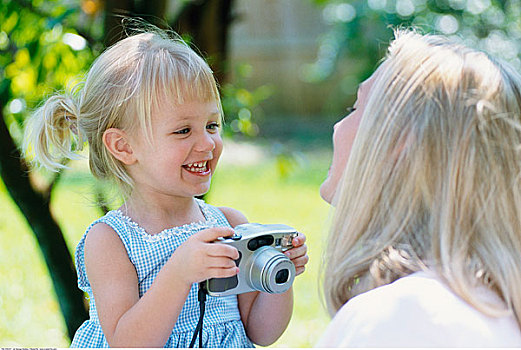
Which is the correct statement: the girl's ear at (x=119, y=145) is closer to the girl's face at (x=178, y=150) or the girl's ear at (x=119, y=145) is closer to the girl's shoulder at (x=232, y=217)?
the girl's face at (x=178, y=150)

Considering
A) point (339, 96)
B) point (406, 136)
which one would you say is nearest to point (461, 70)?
point (406, 136)

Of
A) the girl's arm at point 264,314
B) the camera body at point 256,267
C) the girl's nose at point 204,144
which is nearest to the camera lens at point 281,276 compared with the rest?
the camera body at point 256,267

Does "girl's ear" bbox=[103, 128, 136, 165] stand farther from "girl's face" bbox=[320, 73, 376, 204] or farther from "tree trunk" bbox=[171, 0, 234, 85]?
"tree trunk" bbox=[171, 0, 234, 85]

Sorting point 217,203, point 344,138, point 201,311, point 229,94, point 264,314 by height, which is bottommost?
point 217,203

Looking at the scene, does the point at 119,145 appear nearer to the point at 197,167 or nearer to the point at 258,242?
the point at 197,167

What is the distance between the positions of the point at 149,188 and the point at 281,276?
380mm

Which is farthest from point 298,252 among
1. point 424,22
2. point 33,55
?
point 424,22

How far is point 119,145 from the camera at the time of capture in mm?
1462

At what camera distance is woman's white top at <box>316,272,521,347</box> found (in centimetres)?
92

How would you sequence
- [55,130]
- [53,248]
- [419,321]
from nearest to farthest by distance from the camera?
[419,321]
[55,130]
[53,248]

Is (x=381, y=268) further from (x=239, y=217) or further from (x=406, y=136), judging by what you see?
(x=239, y=217)

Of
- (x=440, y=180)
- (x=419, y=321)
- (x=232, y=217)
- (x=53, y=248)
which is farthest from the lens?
(x=53, y=248)

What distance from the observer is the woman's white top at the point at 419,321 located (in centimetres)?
92

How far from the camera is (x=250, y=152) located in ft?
23.6
